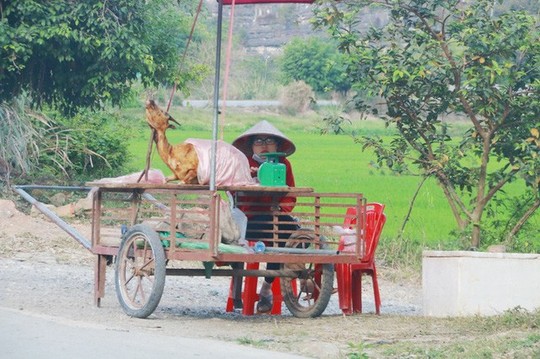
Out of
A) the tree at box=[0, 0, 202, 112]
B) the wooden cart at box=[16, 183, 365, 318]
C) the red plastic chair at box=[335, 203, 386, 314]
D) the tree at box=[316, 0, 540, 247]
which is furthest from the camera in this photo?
the tree at box=[0, 0, 202, 112]

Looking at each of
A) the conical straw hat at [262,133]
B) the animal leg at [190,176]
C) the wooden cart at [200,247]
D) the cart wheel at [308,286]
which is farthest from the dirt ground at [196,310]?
the conical straw hat at [262,133]

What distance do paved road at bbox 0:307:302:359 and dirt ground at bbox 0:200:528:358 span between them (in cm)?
39

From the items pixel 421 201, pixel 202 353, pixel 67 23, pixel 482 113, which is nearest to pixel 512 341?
pixel 202 353

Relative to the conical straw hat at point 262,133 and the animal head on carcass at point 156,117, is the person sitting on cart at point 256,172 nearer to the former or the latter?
the conical straw hat at point 262,133

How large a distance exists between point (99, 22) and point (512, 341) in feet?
32.0

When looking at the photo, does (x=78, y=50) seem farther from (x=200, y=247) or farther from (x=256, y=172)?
(x=200, y=247)

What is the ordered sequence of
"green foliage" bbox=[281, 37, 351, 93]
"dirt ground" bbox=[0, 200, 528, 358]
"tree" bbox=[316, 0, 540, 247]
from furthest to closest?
1. "green foliage" bbox=[281, 37, 351, 93]
2. "tree" bbox=[316, 0, 540, 247]
3. "dirt ground" bbox=[0, 200, 528, 358]

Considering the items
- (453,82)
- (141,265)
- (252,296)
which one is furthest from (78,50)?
(141,265)

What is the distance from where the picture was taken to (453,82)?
13.0 meters

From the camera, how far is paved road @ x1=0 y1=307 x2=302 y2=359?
696 centimetres

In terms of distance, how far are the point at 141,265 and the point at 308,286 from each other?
1464 millimetres

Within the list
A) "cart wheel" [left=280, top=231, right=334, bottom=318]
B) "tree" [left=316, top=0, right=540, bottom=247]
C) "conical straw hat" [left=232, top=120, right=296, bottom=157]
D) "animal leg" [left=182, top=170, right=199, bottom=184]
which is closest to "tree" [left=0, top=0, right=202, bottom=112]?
"tree" [left=316, top=0, right=540, bottom=247]

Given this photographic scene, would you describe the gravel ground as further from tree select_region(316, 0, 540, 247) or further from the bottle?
tree select_region(316, 0, 540, 247)

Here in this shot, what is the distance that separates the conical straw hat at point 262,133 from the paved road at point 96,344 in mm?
2366
